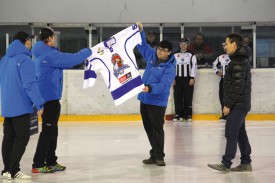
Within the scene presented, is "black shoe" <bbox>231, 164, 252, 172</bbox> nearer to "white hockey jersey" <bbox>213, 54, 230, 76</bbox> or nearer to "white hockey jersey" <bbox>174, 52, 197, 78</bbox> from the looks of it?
"white hockey jersey" <bbox>174, 52, 197, 78</bbox>

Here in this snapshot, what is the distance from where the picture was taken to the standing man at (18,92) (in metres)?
6.55

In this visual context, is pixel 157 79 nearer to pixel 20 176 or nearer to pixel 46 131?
pixel 46 131

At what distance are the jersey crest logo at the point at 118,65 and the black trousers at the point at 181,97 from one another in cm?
629

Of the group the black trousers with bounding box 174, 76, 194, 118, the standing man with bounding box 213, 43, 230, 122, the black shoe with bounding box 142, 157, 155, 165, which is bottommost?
the black shoe with bounding box 142, 157, 155, 165

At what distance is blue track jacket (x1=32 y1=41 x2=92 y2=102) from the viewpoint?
700 cm

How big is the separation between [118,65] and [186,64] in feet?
20.5


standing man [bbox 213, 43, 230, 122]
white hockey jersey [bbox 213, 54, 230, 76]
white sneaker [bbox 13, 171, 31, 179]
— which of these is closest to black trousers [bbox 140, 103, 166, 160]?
white sneaker [bbox 13, 171, 31, 179]

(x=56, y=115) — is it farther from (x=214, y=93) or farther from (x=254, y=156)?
(x=214, y=93)

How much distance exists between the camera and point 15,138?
6.71 m

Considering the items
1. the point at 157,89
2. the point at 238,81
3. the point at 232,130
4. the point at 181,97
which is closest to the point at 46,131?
the point at 157,89

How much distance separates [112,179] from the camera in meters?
6.84

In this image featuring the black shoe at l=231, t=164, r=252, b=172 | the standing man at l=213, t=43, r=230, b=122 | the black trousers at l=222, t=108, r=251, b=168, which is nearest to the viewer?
the black trousers at l=222, t=108, r=251, b=168

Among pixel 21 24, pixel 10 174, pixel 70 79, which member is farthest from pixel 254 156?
pixel 21 24

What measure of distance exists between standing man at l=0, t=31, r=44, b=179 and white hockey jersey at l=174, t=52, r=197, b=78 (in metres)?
7.12
